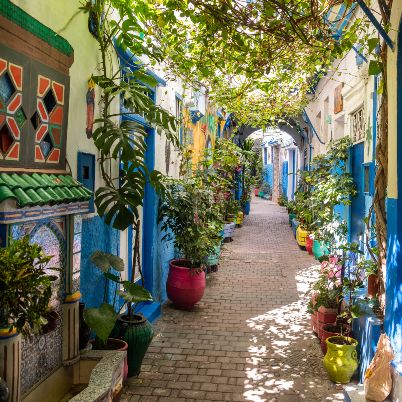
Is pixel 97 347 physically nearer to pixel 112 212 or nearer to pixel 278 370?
pixel 112 212

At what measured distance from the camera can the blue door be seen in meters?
6.78

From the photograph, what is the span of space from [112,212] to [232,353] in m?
2.42

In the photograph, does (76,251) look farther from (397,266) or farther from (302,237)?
(302,237)

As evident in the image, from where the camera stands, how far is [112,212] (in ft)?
12.7

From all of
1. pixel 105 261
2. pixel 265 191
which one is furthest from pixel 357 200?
pixel 265 191

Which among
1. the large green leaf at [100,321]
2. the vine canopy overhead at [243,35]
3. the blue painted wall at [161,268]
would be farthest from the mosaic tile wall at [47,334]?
the blue painted wall at [161,268]

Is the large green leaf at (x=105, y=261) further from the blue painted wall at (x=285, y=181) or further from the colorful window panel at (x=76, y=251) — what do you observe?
the blue painted wall at (x=285, y=181)

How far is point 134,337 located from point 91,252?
92 centimetres

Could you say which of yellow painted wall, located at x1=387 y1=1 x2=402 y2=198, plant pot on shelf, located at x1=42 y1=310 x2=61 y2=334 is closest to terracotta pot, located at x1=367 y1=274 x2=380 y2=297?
yellow painted wall, located at x1=387 y1=1 x2=402 y2=198

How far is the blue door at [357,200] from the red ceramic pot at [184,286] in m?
2.52

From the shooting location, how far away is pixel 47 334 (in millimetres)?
3127

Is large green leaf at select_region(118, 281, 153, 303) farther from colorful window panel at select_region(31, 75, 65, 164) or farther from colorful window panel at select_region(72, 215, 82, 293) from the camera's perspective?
colorful window panel at select_region(31, 75, 65, 164)

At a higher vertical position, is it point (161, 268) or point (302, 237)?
point (302, 237)

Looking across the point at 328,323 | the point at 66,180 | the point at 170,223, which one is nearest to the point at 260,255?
the point at 170,223
